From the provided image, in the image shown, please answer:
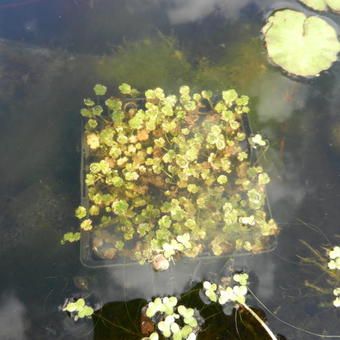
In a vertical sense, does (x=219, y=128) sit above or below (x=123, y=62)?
below

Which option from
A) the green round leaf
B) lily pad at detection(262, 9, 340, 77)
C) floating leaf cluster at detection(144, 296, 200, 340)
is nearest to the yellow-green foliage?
the green round leaf

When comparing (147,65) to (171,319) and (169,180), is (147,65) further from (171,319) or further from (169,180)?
(171,319)

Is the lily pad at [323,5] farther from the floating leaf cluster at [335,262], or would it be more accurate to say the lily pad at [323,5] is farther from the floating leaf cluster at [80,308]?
the floating leaf cluster at [80,308]

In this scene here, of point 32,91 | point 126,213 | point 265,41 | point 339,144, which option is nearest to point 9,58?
point 32,91

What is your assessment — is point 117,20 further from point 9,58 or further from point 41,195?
point 41,195

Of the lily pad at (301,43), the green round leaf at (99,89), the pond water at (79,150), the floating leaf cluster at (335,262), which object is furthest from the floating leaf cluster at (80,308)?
the lily pad at (301,43)

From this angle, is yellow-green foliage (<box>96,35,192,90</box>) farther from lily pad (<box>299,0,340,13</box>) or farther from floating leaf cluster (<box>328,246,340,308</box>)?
floating leaf cluster (<box>328,246,340,308</box>)

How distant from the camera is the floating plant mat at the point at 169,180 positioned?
135 inches

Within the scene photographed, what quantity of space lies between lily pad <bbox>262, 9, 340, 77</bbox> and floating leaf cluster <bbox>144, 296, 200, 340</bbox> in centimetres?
317

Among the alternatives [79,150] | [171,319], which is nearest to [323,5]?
[79,150]

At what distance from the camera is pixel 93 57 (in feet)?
14.5

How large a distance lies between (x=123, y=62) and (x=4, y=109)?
157 cm

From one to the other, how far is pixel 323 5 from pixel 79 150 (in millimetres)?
3857

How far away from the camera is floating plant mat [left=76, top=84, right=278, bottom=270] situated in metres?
3.42
